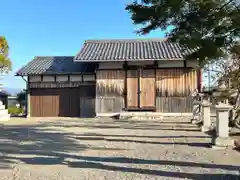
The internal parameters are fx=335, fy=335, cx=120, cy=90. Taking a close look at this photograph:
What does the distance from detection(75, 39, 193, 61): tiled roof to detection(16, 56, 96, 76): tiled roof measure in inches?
36.5

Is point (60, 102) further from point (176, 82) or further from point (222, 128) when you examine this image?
point (222, 128)

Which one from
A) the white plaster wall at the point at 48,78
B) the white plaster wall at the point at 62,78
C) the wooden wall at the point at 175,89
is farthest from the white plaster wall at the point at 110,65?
the white plaster wall at the point at 48,78

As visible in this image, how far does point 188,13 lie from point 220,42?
2.10ft

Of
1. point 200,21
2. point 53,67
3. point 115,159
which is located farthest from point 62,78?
point 200,21

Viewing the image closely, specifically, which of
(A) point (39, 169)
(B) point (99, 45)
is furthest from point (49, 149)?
(B) point (99, 45)

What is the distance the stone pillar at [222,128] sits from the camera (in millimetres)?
7852

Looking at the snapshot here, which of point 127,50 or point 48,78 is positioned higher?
point 127,50

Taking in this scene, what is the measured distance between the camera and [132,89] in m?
18.9

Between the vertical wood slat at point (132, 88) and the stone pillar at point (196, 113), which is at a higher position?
the vertical wood slat at point (132, 88)

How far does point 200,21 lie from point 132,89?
1424cm

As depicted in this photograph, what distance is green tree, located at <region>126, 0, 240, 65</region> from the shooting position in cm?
459

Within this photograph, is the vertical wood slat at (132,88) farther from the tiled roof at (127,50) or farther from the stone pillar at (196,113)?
the stone pillar at (196,113)

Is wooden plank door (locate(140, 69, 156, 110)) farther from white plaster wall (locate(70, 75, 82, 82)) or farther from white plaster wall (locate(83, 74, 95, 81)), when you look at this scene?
white plaster wall (locate(70, 75, 82, 82))

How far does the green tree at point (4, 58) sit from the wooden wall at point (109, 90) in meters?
7.71
